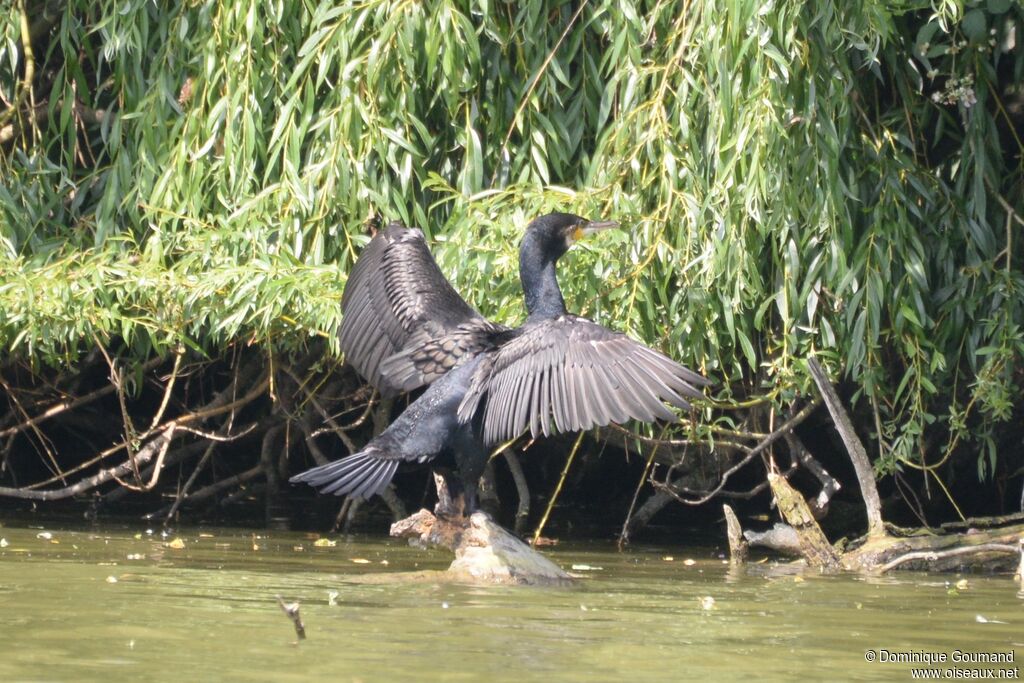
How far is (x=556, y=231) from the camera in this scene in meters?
5.41

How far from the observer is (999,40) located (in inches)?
218

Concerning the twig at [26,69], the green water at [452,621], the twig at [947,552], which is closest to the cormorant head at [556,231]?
the green water at [452,621]

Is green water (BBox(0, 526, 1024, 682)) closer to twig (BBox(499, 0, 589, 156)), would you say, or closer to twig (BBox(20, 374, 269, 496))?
twig (BBox(20, 374, 269, 496))

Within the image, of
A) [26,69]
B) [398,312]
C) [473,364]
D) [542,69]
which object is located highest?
[26,69]

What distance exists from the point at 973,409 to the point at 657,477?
5.73 feet

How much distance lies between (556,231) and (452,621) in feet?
6.08

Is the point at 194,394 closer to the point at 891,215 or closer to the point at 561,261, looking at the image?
the point at 561,261

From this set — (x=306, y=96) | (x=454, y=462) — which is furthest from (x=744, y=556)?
(x=306, y=96)

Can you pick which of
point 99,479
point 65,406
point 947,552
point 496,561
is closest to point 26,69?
point 65,406

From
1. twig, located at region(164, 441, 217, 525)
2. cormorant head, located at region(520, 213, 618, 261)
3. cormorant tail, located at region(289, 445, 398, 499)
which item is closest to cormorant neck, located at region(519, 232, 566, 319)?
cormorant head, located at region(520, 213, 618, 261)

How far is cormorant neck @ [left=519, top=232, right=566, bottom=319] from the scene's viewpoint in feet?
17.6

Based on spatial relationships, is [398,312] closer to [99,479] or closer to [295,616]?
[99,479]

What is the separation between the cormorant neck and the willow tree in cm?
27

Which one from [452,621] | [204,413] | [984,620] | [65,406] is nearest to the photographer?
[452,621]
